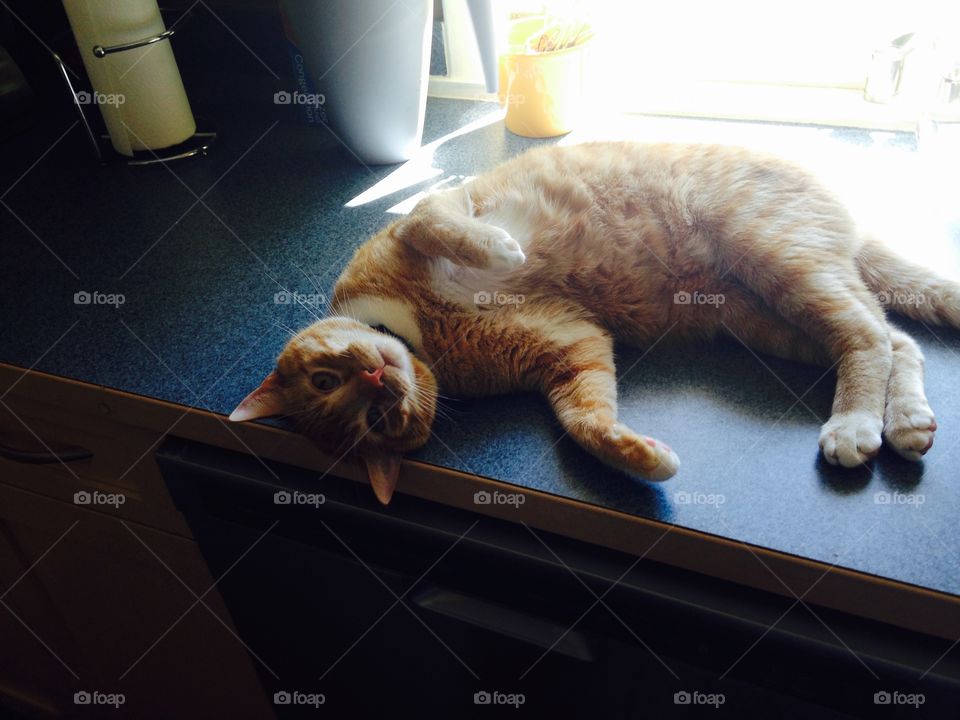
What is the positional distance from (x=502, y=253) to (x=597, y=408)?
0.88 feet

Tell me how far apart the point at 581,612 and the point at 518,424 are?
24 centimetres

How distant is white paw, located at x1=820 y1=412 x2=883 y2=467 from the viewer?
813mm

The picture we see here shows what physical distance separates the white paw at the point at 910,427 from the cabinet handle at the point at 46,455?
1109mm

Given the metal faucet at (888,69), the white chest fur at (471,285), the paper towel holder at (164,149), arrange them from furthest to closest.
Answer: the paper towel holder at (164,149) → the metal faucet at (888,69) → the white chest fur at (471,285)

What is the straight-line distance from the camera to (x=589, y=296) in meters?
1.10

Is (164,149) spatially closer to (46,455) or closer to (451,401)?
(46,455)

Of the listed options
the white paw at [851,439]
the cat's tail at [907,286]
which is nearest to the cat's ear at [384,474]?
the white paw at [851,439]

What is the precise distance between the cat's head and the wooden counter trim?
25mm

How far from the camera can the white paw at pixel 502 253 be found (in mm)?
1021

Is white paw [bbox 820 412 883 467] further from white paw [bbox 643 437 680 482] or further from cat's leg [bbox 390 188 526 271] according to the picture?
cat's leg [bbox 390 188 526 271]

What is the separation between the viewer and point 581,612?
33.8 inches

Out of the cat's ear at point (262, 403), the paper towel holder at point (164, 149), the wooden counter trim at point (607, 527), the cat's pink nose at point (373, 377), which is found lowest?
the wooden counter trim at point (607, 527)

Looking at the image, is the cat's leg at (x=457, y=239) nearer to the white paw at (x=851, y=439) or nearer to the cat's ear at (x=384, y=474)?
the cat's ear at (x=384, y=474)

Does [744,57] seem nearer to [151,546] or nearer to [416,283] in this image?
[416,283]
